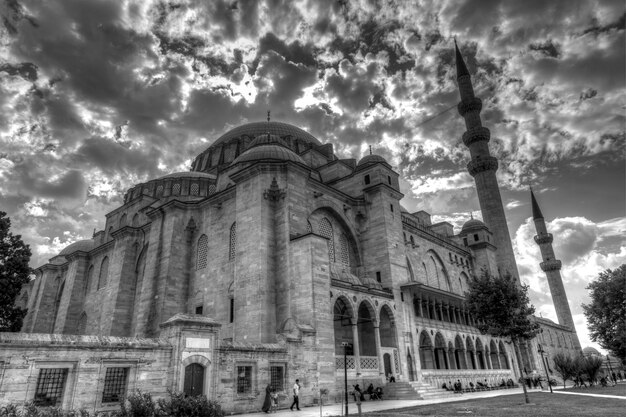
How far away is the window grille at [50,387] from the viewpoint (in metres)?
10.1

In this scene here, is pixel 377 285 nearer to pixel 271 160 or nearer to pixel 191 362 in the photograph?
pixel 271 160

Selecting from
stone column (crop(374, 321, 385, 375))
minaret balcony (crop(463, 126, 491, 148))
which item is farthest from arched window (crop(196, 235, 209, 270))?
minaret balcony (crop(463, 126, 491, 148))

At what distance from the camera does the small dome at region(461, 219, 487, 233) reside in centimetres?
4109

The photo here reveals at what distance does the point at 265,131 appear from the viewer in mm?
41375

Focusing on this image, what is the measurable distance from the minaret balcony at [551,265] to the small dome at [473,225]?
26.8m

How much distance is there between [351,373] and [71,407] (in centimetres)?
1204

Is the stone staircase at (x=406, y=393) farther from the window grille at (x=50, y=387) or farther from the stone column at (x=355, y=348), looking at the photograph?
the window grille at (x=50, y=387)

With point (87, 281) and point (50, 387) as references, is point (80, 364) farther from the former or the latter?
point (87, 281)

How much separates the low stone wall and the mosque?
3 cm

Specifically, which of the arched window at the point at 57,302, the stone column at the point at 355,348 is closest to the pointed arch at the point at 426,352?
the stone column at the point at 355,348

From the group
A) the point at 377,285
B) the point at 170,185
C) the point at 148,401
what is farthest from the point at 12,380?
the point at 170,185

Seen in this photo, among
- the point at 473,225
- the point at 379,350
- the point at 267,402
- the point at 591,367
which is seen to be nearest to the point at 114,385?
the point at 267,402

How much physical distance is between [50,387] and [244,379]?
615 cm

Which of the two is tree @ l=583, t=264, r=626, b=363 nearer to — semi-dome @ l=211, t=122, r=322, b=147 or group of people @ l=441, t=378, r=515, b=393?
group of people @ l=441, t=378, r=515, b=393
